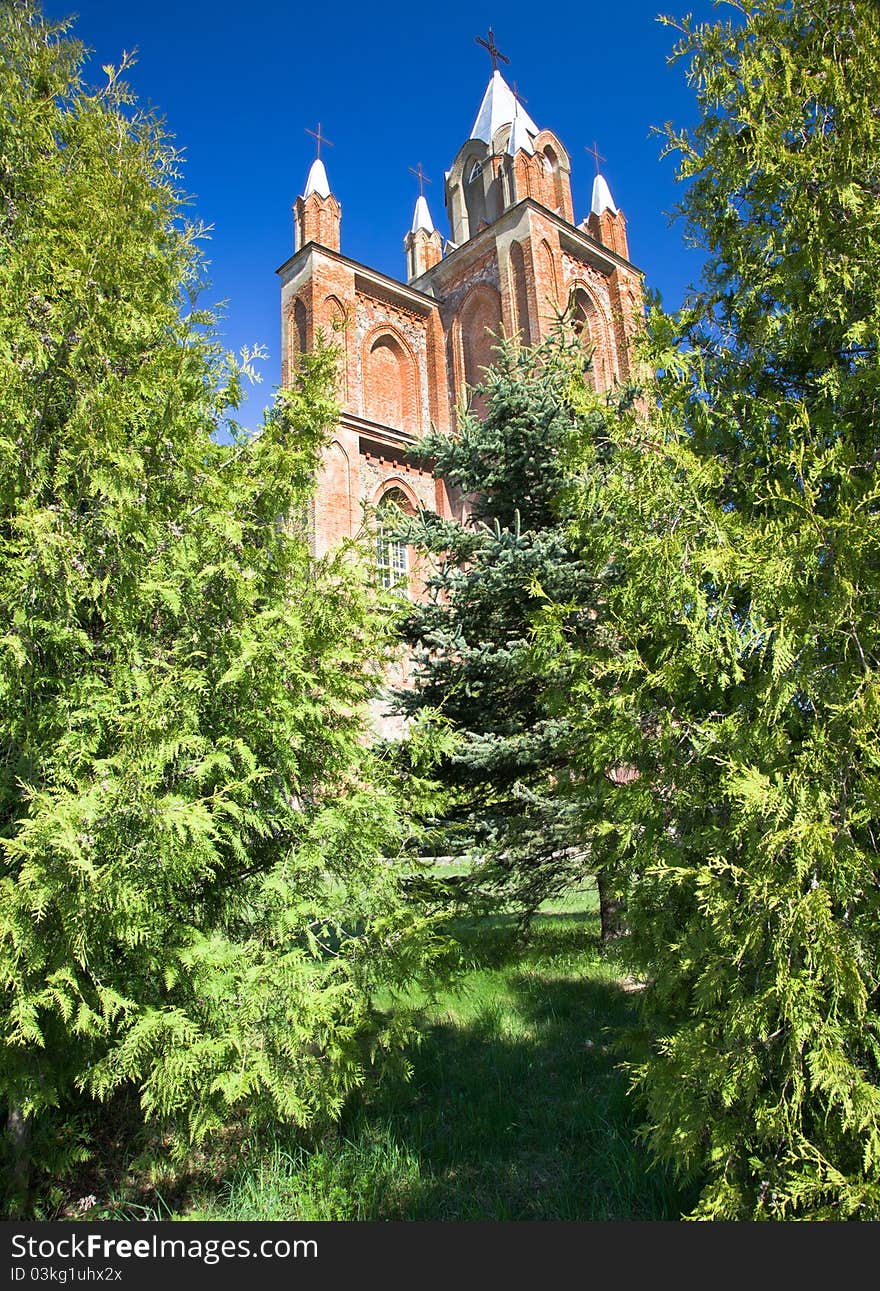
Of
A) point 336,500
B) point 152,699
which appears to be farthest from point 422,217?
point 152,699

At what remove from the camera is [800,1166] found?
2.41m

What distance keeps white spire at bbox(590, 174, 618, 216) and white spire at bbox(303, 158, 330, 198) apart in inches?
364

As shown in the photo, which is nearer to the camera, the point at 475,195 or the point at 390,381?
the point at 390,381

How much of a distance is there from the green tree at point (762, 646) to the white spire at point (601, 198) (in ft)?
80.3

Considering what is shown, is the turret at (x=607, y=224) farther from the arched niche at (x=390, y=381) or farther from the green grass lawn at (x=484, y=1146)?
the green grass lawn at (x=484, y=1146)

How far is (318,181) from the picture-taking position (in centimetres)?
2117

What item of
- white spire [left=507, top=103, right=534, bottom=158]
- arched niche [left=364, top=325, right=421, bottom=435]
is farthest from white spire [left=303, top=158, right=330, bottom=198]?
white spire [left=507, top=103, right=534, bottom=158]

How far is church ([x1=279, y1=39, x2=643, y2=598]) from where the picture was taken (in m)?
19.1

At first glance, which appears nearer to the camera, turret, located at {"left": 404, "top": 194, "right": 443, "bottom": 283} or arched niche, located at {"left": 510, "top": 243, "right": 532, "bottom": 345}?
arched niche, located at {"left": 510, "top": 243, "right": 532, "bottom": 345}

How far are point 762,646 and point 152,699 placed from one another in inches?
99.9

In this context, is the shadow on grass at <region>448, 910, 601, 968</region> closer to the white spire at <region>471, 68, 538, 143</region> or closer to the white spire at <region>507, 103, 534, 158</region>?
the white spire at <region>507, 103, 534, 158</region>

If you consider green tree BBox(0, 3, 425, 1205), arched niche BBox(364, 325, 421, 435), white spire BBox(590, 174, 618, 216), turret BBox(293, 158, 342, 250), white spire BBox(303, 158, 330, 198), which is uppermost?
white spire BBox(590, 174, 618, 216)

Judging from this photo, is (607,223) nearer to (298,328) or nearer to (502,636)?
(298,328)

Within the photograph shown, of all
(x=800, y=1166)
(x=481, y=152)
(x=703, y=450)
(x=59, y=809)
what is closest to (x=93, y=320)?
(x=59, y=809)
